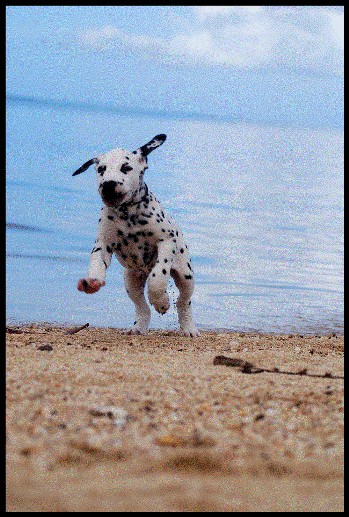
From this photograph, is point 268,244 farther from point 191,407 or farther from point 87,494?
point 87,494

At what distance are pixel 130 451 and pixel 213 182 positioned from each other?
69.3 feet

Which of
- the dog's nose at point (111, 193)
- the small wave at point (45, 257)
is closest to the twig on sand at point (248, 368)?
the dog's nose at point (111, 193)

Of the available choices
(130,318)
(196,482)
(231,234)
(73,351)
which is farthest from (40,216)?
(196,482)

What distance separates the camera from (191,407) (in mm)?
4805

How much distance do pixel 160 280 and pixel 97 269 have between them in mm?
530

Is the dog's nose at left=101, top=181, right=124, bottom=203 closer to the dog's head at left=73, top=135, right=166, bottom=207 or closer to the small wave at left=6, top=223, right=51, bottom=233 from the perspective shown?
the dog's head at left=73, top=135, right=166, bottom=207

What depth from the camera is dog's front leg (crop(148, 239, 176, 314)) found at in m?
7.94

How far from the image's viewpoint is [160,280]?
7.95 metres

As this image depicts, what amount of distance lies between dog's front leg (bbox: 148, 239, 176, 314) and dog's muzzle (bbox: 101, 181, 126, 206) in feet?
2.08

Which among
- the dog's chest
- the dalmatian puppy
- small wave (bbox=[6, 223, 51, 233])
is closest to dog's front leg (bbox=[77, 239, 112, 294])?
the dalmatian puppy

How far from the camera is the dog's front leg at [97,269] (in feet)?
25.2

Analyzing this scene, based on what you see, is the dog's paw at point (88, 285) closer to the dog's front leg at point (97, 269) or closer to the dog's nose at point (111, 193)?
the dog's front leg at point (97, 269)

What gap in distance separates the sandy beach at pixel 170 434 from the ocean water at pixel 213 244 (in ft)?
13.8

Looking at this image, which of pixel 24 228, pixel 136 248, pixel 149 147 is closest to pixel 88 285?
pixel 136 248
